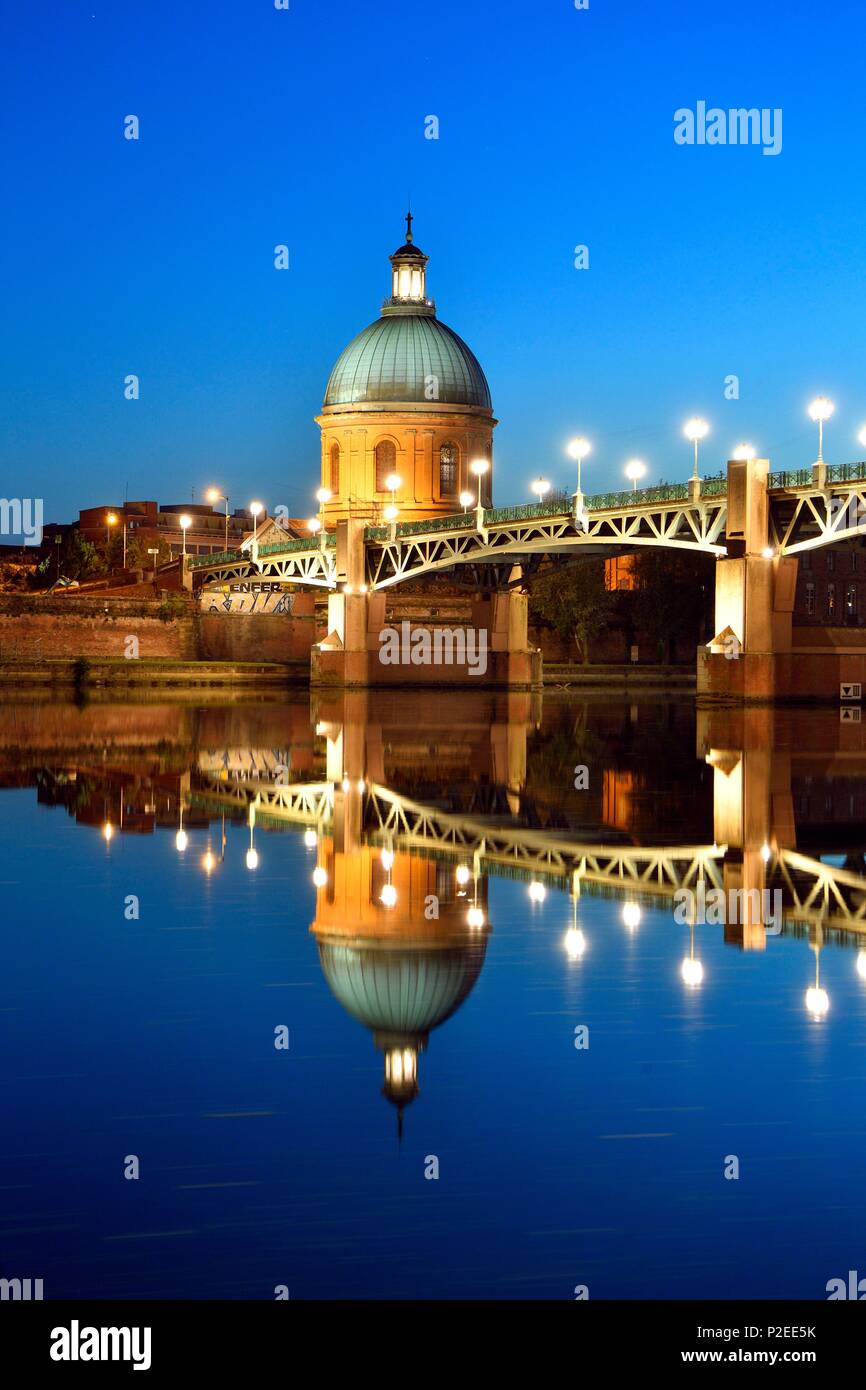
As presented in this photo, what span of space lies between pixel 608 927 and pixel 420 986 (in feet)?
10.8

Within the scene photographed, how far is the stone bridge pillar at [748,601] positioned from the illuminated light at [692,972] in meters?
50.9

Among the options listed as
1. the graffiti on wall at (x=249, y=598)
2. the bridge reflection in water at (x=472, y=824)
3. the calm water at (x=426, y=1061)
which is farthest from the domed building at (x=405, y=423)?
the calm water at (x=426, y=1061)

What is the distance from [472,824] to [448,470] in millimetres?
97080

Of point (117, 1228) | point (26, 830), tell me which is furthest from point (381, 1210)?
point (26, 830)

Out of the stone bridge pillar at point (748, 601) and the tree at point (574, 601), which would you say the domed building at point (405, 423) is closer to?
the tree at point (574, 601)

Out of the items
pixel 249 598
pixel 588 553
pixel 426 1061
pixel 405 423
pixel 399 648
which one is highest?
pixel 405 423

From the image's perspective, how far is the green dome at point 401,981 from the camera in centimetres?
1051

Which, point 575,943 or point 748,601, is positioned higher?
point 748,601

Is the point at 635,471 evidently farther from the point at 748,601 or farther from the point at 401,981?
the point at 401,981

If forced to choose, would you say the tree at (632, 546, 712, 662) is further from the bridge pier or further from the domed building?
the domed building

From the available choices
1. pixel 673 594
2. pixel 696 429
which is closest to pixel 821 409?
pixel 696 429

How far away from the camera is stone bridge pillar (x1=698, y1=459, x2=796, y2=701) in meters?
62.8

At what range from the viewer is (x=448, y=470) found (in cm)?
11806
